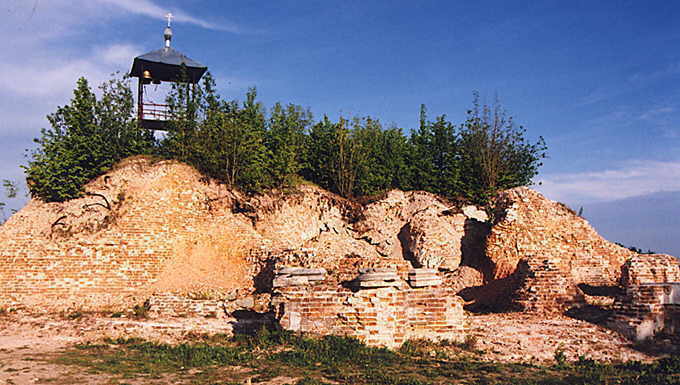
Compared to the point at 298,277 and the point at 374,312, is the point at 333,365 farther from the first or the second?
the point at 298,277

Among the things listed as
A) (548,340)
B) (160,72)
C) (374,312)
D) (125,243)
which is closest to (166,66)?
(160,72)

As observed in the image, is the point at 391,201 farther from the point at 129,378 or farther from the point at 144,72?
the point at 129,378

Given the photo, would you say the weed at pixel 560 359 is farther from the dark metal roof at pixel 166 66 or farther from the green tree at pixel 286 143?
Answer: the dark metal roof at pixel 166 66

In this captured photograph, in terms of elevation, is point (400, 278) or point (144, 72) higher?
point (144, 72)

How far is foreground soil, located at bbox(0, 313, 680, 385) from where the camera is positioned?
6.59 meters

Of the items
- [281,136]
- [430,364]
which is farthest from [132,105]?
[430,364]

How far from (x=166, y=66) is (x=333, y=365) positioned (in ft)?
50.0

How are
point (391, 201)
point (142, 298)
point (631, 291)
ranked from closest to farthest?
1. point (631, 291)
2. point (142, 298)
3. point (391, 201)

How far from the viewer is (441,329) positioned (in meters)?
8.75

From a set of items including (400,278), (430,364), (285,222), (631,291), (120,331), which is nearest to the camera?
(430,364)

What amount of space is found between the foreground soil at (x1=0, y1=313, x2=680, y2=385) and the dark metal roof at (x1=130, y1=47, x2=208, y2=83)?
433 inches

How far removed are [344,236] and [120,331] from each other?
814 centimetres

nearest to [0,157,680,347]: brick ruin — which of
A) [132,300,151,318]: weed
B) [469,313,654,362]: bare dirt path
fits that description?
[132,300,151,318]: weed

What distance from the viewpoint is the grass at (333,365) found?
6.45m
